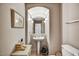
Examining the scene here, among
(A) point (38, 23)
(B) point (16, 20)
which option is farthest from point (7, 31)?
(A) point (38, 23)

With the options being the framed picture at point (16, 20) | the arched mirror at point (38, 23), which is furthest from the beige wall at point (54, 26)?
the framed picture at point (16, 20)

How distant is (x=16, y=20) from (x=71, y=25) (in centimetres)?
65

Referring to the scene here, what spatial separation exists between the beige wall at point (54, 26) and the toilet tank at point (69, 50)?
0.21 ft

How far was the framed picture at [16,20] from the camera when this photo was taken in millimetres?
1917

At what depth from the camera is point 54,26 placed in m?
1.94

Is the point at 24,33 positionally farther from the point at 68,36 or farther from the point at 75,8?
the point at 75,8

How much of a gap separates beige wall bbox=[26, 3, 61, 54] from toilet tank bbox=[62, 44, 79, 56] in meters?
0.06

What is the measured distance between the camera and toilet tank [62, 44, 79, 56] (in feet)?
6.17

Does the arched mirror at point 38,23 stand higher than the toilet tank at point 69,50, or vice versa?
the arched mirror at point 38,23

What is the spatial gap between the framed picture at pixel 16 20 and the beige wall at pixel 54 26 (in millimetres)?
153

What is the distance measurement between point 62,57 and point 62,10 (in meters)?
0.55

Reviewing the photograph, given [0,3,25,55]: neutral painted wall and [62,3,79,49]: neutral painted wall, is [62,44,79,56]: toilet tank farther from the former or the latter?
[0,3,25,55]: neutral painted wall

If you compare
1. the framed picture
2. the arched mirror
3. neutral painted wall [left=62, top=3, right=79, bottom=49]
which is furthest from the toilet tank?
the framed picture

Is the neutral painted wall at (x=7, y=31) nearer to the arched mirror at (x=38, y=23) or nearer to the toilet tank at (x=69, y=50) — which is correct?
the arched mirror at (x=38, y=23)
